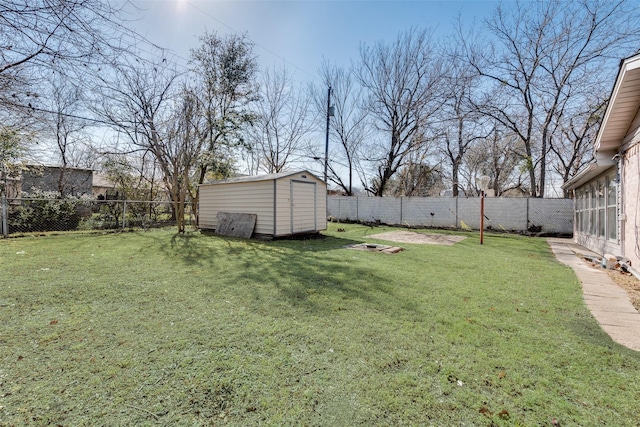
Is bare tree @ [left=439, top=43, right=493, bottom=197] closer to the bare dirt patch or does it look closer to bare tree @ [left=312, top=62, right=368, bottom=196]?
bare tree @ [left=312, top=62, right=368, bottom=196]

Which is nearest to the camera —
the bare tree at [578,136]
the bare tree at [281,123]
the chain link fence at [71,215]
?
the chain link fence at [71,215]

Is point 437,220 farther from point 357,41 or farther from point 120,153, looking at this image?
point 120,153

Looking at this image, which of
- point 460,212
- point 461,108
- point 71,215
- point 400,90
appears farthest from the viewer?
point 400,90

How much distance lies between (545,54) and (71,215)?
64.9ft

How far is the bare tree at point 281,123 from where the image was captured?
16.5 meters

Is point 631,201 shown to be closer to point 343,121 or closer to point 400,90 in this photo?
point 400,90

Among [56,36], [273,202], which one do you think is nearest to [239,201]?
[273,202]

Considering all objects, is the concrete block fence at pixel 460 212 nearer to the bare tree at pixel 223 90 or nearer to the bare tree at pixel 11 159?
the bare tree at pixel 223 90

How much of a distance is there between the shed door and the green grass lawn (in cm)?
442

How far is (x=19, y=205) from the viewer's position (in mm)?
8633

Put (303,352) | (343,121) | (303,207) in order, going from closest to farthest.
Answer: (303,352) < (303,207) < (343,121)

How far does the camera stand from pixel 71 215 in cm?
924

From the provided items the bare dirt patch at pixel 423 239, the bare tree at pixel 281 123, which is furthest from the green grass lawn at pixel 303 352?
the bare tree at pixel 281 123

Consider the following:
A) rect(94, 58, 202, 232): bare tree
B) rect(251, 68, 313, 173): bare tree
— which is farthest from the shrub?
rect(251, 68, 313, 173): bare tree
